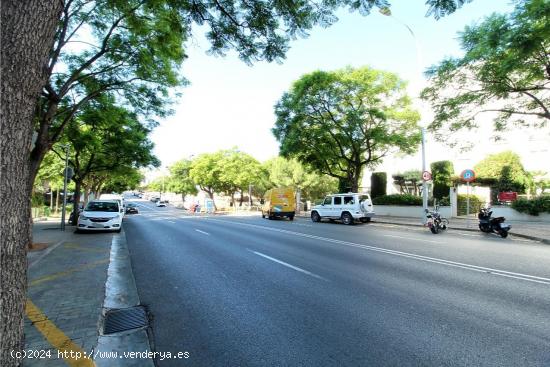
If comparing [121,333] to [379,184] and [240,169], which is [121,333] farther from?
[240,169]

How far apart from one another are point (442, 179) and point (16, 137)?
100 feet

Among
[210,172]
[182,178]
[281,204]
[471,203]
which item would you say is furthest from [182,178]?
[471,203]

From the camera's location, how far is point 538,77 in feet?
45.3

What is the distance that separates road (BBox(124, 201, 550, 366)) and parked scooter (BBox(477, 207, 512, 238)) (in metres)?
5.23

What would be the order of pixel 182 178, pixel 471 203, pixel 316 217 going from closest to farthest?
pixel 316 217
pixel 471 203
pixel 182 178

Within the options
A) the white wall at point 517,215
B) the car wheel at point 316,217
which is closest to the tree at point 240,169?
the car wheel at point 316,217

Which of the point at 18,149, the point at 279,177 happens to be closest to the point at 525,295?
the point at 18,149

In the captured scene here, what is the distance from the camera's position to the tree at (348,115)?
76.8ft

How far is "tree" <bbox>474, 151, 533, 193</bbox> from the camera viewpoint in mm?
28516

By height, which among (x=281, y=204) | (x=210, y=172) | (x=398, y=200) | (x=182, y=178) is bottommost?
(x=281, y=204)

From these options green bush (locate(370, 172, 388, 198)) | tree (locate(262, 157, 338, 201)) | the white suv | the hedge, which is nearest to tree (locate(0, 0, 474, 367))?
the white suv

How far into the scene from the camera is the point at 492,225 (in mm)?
14602

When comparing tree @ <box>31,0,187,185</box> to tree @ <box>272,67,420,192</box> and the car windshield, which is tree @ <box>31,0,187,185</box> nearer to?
the car windshield

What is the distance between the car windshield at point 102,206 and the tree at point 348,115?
1387 cm
